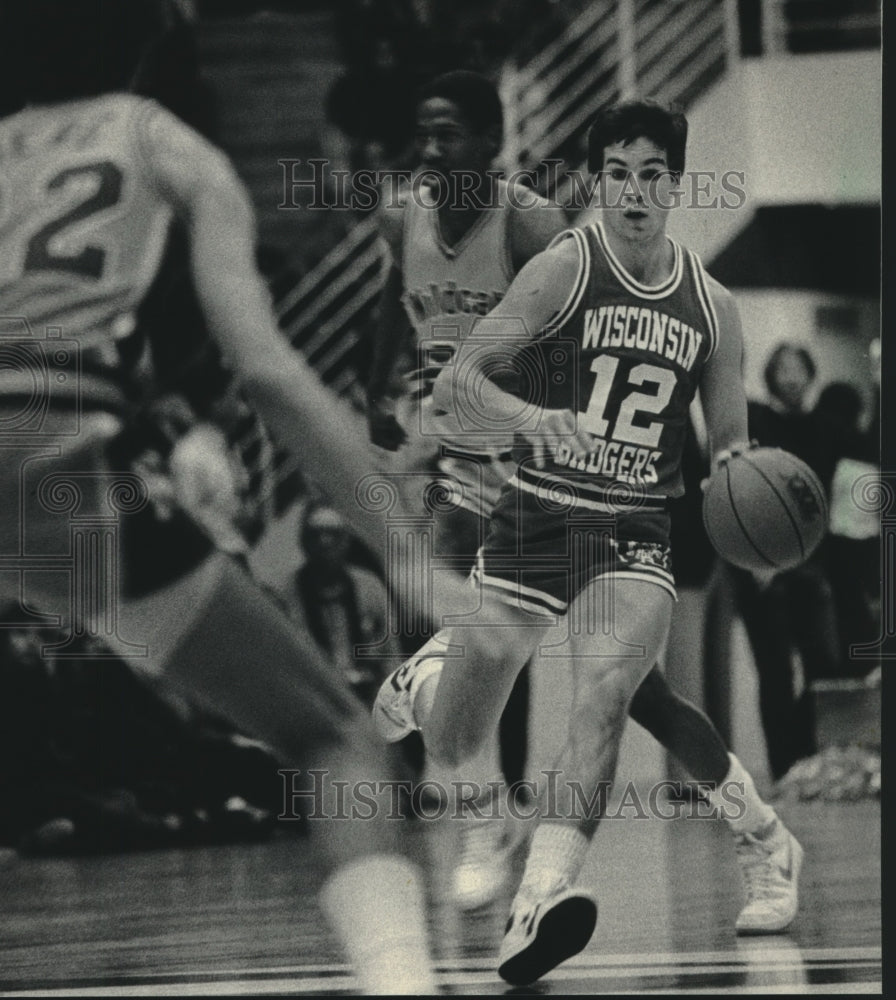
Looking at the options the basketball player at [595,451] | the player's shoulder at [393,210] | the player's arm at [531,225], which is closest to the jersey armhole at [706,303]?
the basketball player at [595,451]

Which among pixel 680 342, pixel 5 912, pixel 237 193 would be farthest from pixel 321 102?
pixel 5 912

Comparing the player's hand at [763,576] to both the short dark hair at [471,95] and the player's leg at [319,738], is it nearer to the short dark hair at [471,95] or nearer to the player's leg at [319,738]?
the player's leg at [319,738]

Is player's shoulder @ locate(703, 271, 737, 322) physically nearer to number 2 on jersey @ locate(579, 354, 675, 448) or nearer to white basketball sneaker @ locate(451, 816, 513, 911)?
number 2 on jersey @ locate(579, 354, 675, 448)

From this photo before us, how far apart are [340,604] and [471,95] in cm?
127

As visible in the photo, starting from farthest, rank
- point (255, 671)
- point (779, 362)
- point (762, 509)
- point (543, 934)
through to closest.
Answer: point (779, 362) < point (762, 509) < point (543, 934) < point (255, 671)

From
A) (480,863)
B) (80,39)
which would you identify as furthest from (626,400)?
(80,39)

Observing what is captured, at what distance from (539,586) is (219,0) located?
1607mm

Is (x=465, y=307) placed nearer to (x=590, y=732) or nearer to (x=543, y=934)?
(x=590, y=732)

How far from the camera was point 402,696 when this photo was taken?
447 centimetres

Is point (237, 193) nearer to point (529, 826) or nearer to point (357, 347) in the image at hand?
point (357, 347)

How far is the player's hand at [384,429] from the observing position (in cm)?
450

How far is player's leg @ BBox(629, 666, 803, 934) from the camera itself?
14.7ft

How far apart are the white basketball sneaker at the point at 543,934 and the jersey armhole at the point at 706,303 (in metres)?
1.33

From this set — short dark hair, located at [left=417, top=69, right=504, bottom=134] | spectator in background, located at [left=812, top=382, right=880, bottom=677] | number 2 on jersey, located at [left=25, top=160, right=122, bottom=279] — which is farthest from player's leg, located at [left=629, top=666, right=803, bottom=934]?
number 2 on jersey, located at [left=25, top=160, right=122, bottom=279]
